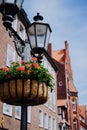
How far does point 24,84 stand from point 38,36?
1518mm

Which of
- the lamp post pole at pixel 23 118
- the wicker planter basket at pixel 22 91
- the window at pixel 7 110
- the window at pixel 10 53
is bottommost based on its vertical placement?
the window at pixel 7 110

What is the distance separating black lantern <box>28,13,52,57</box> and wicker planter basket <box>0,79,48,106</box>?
1238 millimetres

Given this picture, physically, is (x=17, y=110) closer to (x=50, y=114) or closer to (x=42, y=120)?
(x=42, y=120)

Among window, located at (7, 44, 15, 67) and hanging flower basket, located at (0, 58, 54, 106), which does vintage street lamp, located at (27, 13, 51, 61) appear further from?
window, located at (7, 44, 15, 67)

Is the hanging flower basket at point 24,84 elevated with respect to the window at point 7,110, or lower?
elevated

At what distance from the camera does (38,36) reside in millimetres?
5945

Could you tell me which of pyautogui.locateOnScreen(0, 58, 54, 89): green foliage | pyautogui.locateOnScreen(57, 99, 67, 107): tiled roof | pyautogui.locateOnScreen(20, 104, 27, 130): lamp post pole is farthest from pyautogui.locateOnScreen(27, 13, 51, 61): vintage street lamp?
pyautogui.locateOnScreen(57, 99, 67, 107): tiled roof

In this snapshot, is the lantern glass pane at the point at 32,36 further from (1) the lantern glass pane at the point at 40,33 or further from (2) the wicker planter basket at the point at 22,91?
(2) the wicker planter basket at the point at 22,91

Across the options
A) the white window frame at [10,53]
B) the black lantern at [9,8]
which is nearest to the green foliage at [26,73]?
the black lantern at [9,8]

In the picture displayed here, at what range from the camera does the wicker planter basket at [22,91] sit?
465 centimetres

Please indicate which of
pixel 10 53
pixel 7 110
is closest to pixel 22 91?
pixel 7 110

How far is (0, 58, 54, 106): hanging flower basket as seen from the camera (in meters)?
4.67

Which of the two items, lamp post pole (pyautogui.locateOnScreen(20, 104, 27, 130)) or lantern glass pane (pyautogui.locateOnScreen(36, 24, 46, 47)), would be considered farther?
lantern glass pane (pyautogui.locateOnScreen(36, 24, 46, 47))

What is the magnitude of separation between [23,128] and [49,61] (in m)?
26.6
